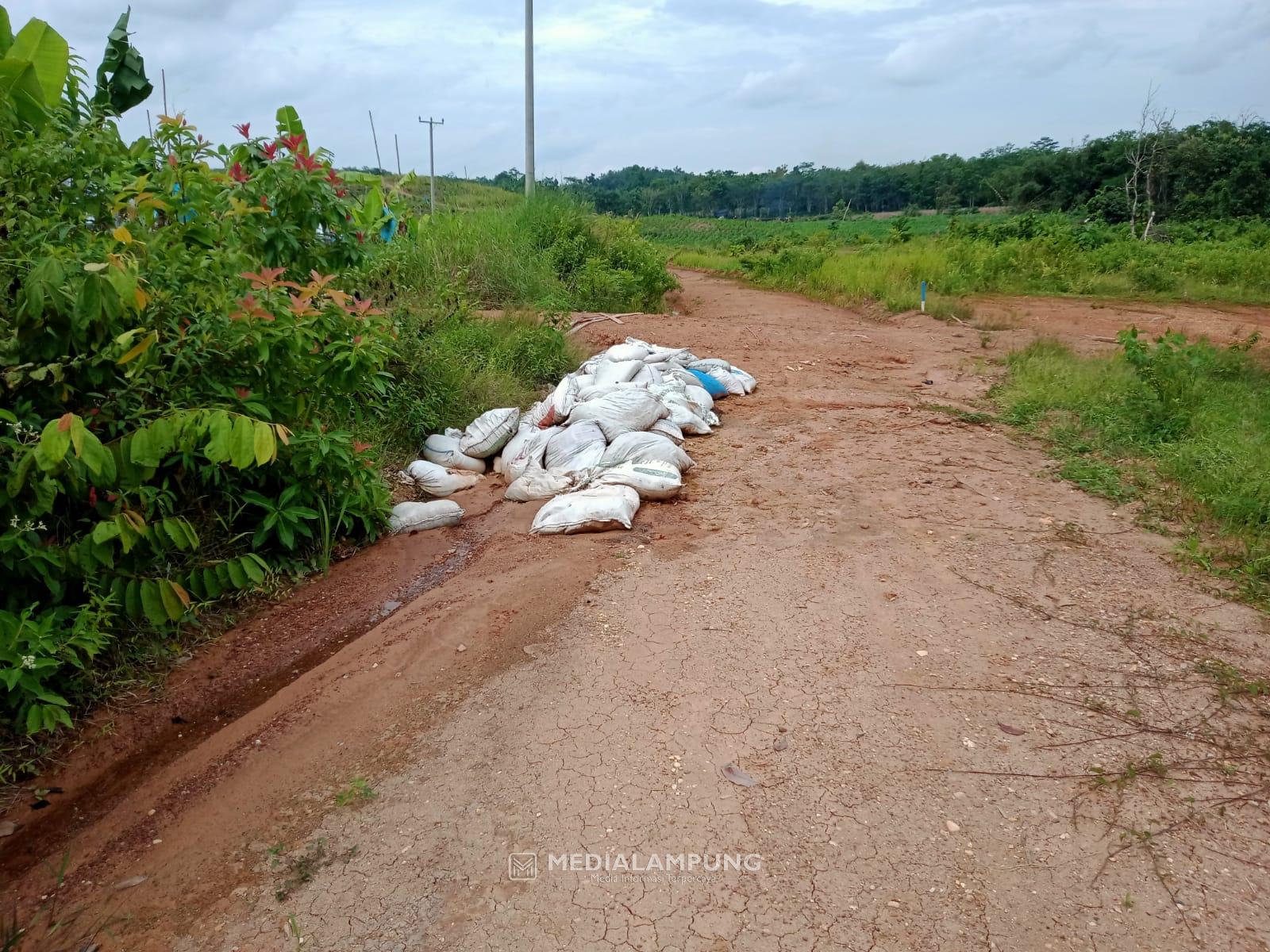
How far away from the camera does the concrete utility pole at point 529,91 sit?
11758 millimetres

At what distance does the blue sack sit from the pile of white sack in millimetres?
153

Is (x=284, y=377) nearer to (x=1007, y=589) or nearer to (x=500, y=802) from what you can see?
(x=500, y=802)

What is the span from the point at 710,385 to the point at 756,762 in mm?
3984

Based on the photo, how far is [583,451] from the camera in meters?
4.54

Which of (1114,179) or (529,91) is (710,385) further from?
(1114,179)

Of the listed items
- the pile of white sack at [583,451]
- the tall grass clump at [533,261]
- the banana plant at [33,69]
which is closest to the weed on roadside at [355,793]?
the pile of white sack at [583,451]

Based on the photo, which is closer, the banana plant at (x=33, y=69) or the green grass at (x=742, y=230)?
the banana plant at (x=33, y=69)

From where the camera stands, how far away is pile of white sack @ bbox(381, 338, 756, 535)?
4078 millimetres

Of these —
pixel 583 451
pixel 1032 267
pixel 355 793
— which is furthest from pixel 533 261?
pixel 1032 267

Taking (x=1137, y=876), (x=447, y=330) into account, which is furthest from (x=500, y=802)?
(x=447, y=330)

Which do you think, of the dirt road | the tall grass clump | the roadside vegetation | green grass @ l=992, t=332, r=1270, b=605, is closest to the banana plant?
the roadside vegetation

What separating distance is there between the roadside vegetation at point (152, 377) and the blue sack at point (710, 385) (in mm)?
2608

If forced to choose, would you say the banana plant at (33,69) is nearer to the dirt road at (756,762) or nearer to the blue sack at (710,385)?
the dirt road at (756,762)

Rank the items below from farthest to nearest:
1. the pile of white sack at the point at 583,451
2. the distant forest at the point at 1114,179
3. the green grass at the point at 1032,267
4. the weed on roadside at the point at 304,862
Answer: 1. the distant forest at the point at 1114,179
2. the green grass at the point at 1032,267
3. the pile of white sack at the point at 583,451
4. the weed on roadside at the point at 304,862
